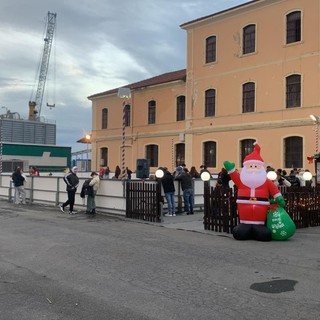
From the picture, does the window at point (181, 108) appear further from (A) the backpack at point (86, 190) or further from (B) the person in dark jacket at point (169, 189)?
(B) the person in dark jacket at point (169, 189)

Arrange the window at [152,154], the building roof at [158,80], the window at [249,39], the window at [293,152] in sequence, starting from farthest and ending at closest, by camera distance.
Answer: the window at [152,154]
the building roof at [158,80]
the window at [249,39]
the window at [293,152]

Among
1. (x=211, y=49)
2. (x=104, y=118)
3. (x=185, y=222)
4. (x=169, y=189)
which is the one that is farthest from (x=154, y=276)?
(x=104, y=118)

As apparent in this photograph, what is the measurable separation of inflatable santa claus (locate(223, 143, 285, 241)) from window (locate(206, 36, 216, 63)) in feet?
74.8

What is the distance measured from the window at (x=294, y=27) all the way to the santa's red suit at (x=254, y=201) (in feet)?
63.0

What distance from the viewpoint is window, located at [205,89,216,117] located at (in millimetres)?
32438

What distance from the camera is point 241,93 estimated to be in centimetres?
3047

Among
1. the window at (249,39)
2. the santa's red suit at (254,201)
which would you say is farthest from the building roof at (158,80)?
the santa's red suit at (254,201)

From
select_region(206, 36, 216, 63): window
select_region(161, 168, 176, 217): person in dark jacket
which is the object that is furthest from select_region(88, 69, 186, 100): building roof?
select_region(161, 168, 176, 217): person in dark jacket

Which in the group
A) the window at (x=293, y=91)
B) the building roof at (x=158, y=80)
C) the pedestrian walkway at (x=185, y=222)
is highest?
the building roof at (x=158, y=80)

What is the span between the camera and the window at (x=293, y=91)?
89.5ft

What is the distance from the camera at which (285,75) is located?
91.2 ft

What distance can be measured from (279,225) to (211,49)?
24.0 m

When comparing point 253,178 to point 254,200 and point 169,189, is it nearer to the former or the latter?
point 254,200

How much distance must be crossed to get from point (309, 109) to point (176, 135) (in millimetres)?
12098
